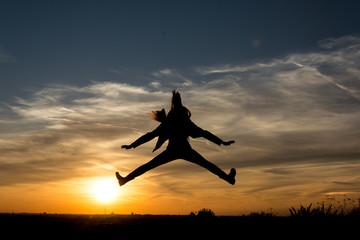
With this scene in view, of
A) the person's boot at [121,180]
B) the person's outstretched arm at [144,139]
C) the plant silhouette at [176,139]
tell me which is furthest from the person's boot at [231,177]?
the person's boot at [121,180]

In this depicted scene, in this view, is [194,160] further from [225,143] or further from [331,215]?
[331,215]

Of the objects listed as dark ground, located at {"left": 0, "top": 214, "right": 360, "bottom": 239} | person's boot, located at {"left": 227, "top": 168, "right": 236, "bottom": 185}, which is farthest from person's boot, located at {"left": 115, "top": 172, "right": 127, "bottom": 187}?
person's boot, located at {"left": 227, "top": 168, "right": 236, "bottom": 185}

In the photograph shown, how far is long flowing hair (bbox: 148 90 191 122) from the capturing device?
8.76m

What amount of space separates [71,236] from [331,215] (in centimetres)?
727

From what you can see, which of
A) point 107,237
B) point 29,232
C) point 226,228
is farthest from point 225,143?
point 29,232

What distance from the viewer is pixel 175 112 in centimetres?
877

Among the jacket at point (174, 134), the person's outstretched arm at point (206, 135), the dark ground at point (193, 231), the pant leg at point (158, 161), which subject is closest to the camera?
the dark ground at point (193, 231)

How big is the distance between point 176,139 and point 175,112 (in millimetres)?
666

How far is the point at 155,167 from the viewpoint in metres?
8.41

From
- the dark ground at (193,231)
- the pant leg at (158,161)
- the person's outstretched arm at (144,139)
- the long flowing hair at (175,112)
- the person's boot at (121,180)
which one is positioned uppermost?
the long flowing hair at (175,112)

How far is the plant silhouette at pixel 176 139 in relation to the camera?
8.45 metres

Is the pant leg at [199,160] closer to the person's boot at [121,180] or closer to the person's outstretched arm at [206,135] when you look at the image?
the person's outstretched arm at [206,135]

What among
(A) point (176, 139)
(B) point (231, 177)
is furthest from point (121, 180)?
(B) point (231, 177)

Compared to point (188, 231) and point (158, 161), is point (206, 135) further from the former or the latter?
point (188, 231)
